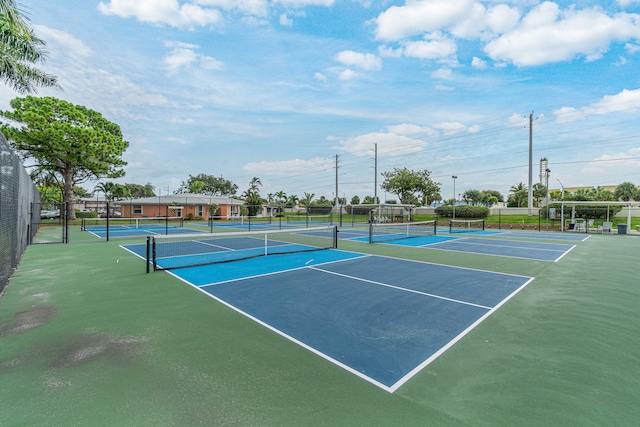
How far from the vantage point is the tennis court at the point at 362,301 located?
161 inches

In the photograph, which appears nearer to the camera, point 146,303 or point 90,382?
point 90,382

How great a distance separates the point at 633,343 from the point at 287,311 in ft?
17.0

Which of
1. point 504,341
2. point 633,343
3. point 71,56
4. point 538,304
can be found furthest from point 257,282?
point 71,56

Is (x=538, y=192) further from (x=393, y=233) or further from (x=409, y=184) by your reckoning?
(x=393, y=233)

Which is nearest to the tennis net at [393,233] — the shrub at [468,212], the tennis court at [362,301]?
the tennis court at [362,301]

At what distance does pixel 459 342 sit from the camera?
4395mm

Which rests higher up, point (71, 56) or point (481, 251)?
point (71, 56)

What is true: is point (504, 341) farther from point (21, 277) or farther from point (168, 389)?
point (21, 277)

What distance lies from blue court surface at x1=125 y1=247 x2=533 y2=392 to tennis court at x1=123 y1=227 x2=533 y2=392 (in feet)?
0.04

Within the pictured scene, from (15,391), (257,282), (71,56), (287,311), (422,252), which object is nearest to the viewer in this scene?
(15,391)

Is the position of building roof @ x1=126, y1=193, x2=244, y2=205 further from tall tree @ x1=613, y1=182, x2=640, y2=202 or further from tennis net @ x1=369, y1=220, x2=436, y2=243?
tall tree @ x1=613, y1=182, x2=640, y2=202

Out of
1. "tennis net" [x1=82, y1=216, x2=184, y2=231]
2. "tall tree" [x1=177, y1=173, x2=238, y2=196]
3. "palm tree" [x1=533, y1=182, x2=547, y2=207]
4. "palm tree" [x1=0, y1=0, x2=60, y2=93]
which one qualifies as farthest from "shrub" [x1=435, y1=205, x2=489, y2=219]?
"tall tree" [x1=177, y1=173, x2=238, y2=196]

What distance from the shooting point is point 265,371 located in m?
3.59

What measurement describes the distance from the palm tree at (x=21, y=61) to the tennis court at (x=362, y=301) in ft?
26.2
